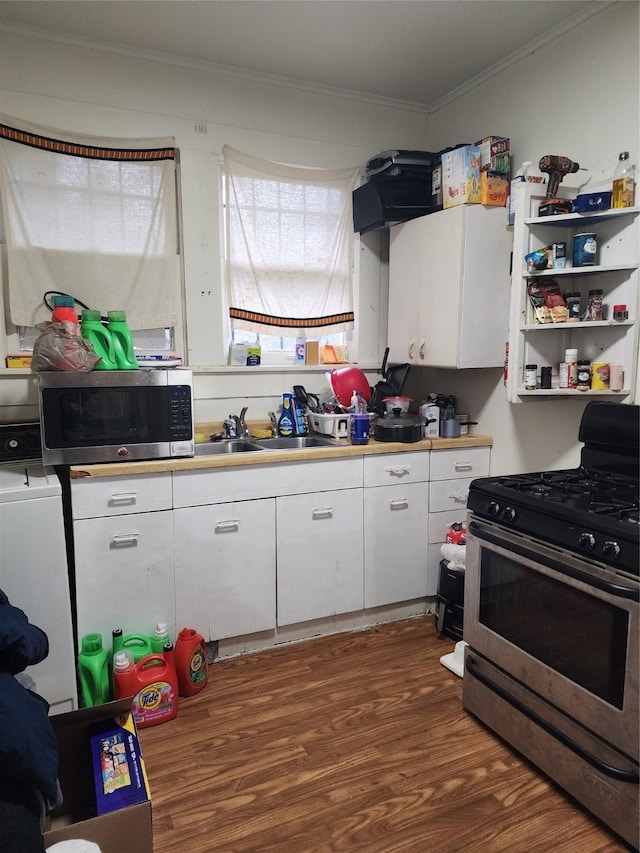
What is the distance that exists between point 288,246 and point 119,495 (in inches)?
65.6

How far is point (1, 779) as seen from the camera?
0.92 metres

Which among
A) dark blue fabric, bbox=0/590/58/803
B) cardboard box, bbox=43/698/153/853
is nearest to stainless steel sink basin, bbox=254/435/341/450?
cardboard box, bbox=43/698/153/853

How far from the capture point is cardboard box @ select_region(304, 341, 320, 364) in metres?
3.10

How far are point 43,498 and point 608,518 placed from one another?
1738mm

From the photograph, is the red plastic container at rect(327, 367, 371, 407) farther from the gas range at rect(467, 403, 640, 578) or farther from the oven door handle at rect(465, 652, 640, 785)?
the oven door handle at rect(465, 652, 640, 785)

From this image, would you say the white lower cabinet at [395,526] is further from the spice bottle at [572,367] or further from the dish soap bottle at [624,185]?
the dish soap bottle at [624,185]

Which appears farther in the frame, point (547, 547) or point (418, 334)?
point (418, 334)

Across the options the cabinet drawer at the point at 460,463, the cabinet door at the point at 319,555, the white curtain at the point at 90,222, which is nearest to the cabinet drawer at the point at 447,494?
the cabinet drawer at the point at 460,463

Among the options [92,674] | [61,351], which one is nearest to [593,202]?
[61,351]

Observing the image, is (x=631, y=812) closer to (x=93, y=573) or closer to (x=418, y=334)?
(x=93, y=573)

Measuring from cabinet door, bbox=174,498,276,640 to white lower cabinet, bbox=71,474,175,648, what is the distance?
0.06m

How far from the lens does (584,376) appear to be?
7.28ft

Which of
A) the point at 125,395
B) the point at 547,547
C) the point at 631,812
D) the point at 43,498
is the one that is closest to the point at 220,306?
the point at 125,395

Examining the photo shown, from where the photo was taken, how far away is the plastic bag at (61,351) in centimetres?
207
